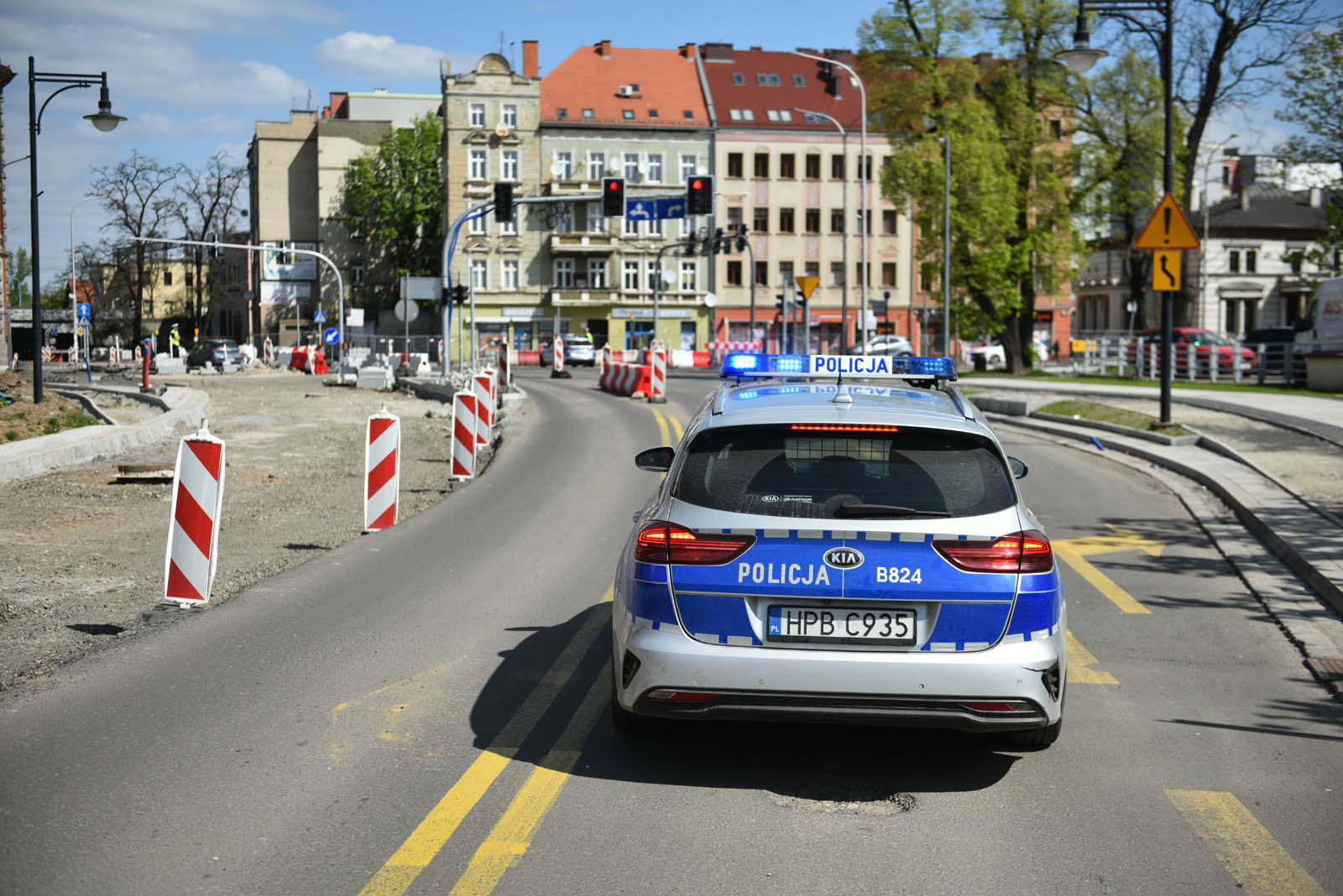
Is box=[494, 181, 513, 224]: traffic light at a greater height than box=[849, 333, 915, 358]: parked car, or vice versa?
box=[494, 181, 513, 224]: traffic light

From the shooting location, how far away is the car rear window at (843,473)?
17.3 ft

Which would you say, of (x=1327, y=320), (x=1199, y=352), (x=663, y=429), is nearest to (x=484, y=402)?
(x=663, y=429)

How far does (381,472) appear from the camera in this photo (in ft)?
42.1

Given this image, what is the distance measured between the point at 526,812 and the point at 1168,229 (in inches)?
638

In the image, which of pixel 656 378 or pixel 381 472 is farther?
pixel 656 378

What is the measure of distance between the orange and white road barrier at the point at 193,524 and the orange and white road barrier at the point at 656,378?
86.1ft

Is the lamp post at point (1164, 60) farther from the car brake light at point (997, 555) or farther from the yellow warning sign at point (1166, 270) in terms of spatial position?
the car brake light at point (997, 555)

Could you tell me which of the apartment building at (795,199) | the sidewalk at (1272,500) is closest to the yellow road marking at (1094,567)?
the sidewalk at (1272,500)

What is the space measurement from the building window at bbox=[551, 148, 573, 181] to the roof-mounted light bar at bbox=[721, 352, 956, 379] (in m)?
73.5

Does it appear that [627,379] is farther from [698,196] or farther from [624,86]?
[624,86]

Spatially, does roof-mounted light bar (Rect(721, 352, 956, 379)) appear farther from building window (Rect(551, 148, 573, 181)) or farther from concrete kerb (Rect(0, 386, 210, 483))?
building window (Rect(551, 148, 573, 181))

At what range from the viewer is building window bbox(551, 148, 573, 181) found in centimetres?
7925

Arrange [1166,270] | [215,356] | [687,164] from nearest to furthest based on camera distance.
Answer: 1. [1166,270]
2. [215,356]
3. [687,164]

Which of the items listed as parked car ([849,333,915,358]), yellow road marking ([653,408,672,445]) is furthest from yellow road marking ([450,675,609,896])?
parked car ([849,333,915,358])
